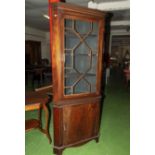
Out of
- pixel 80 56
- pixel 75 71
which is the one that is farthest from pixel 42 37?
pixel 75 71

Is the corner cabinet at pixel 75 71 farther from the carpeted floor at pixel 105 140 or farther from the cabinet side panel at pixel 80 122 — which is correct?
the carpeted floor at pixel 105 140

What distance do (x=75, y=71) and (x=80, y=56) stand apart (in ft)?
0.80

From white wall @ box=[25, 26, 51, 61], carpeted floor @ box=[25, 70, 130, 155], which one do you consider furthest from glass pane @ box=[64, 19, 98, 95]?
white wall @ box=[25, 26, 51, 61]

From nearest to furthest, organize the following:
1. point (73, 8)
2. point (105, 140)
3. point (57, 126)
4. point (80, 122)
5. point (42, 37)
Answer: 1. point (73, 8)
2. point (57, 126)
3. point (80, 122)
4. point (105, 140)
5. point (42, 37)

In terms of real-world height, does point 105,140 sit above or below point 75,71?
below

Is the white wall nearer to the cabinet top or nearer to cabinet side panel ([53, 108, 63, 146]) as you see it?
the cabinet top

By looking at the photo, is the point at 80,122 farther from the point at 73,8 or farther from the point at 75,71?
the point at 73,8

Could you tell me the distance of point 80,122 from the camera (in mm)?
2605

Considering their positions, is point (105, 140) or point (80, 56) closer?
point (80, 56)

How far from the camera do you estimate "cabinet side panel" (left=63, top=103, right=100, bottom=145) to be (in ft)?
8.14

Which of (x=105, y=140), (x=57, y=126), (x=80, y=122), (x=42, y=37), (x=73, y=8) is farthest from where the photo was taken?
(x=42, y=37)

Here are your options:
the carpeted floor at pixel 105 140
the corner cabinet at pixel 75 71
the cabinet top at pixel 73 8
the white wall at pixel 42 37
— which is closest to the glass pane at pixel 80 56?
the corner cabinet at pixel 75 71
